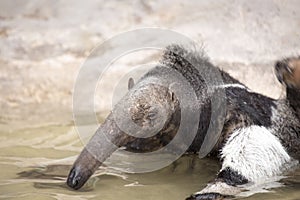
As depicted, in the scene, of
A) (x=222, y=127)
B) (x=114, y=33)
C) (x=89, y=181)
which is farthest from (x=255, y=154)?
(x=114, y=33)

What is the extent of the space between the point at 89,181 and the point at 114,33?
10.8 ft

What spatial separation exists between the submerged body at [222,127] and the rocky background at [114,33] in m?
1.88

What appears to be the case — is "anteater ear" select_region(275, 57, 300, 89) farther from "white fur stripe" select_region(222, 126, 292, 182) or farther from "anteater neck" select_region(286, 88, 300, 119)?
"white fur stripe" select_region(222, 126, 292, 182)

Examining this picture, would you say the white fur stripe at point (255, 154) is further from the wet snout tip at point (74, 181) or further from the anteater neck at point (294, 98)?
the wet snout tip at point (74, 181)

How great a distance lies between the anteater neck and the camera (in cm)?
428

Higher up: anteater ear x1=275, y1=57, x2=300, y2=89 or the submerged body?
anteater ear x1=275, y1=57, x2=300, y2=89

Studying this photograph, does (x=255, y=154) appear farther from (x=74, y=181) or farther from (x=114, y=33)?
(x=114, y=33)

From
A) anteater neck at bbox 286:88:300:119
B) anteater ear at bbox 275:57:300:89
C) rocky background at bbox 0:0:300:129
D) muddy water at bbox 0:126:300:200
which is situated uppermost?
rocky background at bbox 0:0:300:129

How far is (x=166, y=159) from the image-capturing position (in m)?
4.47

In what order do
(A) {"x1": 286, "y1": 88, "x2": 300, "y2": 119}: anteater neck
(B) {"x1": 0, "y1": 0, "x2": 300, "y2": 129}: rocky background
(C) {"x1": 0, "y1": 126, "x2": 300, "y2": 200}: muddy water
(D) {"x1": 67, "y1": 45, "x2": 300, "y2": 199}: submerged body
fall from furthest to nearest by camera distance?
(B) {"x1": 0, "y1": 0, "x2": 300, "y2": 129}: rocky background → (A) {"x1": 286, "y1": 88, "x2": 300, "y2": 119}: anteater neck → (D) {"x1": 67, "y1": 45, "x2": 300, "y2": 199}: submerged body → (C) {"x1": 0, "y1": 126, "x2": 300, "y2": 200}: muddy water

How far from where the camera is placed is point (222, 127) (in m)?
4.29

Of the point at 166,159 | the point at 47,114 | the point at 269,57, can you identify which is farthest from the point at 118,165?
the point at 269,57

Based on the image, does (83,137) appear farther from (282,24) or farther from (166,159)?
(282,24)

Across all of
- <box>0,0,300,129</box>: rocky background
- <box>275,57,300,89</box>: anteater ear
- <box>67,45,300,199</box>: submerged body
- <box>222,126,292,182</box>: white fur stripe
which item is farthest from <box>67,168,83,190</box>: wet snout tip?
<box>0,0,300,129</box>: rocky background
